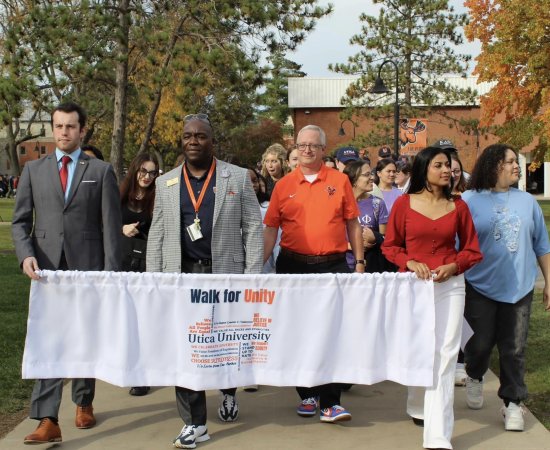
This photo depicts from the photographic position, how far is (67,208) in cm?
571

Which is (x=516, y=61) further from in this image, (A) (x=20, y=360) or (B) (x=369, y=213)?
(A) (x=20, y=360)

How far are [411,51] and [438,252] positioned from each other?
3839 centimetres

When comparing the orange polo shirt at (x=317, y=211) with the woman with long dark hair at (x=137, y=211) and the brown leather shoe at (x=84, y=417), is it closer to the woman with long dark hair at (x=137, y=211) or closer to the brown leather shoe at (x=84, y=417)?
the woman with long dark hair at (x=137, y=211)

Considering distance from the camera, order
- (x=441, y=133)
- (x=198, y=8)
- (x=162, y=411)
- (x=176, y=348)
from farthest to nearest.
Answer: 1. (x=441, y=133)
2. (x=198, y=8)
3. (x=162, y=411)
4. (x=176, y=348)

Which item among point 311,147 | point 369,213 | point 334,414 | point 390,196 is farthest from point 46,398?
point 390,196

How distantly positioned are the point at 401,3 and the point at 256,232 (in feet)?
130

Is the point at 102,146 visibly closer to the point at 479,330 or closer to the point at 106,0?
the point at 106,0

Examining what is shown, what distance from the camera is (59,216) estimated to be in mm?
5703

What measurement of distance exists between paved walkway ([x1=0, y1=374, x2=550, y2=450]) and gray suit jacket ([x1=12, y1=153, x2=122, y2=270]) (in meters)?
1.21

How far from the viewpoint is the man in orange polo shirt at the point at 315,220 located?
618cm

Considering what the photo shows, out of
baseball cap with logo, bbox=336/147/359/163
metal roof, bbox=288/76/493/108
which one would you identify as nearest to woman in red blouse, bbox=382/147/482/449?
baseball cap with logo, bbox=336/147/359/163

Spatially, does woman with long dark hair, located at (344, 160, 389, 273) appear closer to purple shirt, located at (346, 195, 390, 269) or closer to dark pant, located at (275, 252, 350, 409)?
purple shirt, located at (346, 195, 390, 269)

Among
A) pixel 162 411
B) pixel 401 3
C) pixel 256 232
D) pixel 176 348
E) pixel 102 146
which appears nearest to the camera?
pixel 176 348

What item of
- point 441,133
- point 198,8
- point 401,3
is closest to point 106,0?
point 198,8
